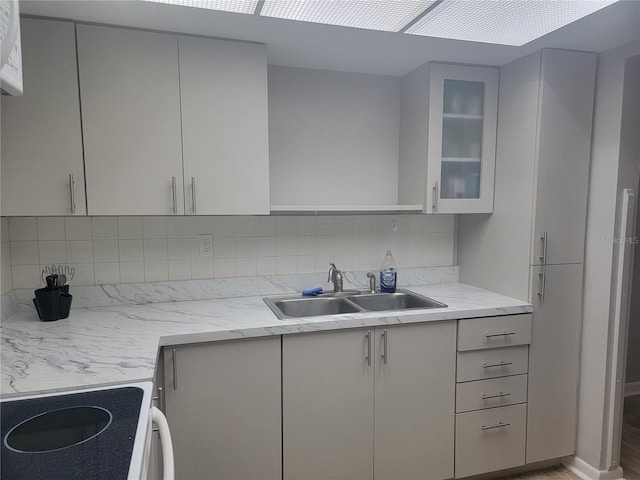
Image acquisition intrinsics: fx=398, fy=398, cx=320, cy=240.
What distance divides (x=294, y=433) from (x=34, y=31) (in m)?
2.00

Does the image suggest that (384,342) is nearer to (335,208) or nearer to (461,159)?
(335,208)

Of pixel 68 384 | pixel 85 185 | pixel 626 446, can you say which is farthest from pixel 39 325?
pixel 626 446

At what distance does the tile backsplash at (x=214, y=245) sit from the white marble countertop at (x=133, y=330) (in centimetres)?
18

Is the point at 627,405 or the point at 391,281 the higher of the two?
the point at 391,281

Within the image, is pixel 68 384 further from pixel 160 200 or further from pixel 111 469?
pixel 160 200

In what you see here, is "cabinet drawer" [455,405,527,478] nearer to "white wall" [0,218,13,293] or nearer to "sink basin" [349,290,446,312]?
"sink basin" [349,290,446,312]

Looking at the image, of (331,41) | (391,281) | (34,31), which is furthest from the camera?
(391,281)

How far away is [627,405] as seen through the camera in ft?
9.39

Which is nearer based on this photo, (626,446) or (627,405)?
(626,446)

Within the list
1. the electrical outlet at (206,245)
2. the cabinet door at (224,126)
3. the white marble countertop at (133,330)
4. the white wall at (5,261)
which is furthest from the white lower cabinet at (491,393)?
the white wall at (5,261)

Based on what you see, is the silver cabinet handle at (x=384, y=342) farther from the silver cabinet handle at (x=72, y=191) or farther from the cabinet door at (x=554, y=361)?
the silver cabinet handle at (x=72, y=191)

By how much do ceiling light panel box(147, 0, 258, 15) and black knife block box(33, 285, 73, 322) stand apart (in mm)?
1288

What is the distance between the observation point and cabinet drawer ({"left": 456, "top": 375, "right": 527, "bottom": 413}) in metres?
1.99

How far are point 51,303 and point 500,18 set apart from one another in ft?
7.38
